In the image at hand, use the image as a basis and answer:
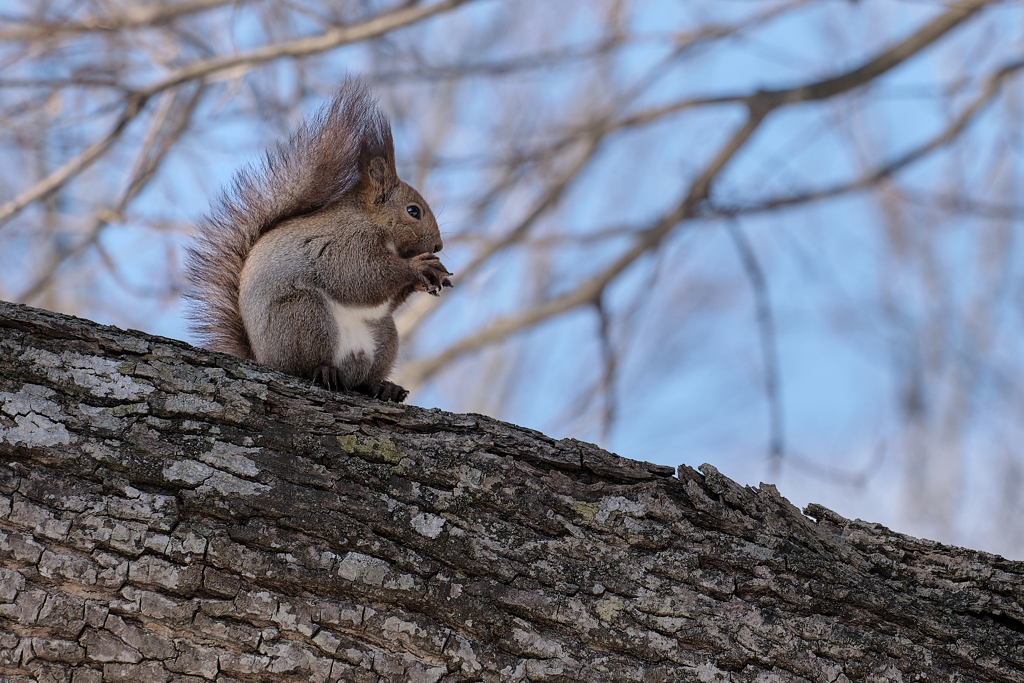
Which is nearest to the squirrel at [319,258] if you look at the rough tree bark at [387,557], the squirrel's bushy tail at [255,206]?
the squirrel's bushy tail at [255,206]

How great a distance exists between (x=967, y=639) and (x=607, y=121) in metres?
3.69

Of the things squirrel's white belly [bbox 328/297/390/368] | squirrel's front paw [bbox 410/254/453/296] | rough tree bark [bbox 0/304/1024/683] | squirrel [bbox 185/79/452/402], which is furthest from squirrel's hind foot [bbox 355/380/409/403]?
rough tree bark [bbox 0/304/1024/683]

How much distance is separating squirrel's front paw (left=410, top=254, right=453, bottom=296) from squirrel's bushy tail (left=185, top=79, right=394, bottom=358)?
381 millimetres

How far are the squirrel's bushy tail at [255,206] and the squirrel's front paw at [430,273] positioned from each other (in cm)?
38

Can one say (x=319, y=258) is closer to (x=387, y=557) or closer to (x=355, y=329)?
(x=355, y=329)

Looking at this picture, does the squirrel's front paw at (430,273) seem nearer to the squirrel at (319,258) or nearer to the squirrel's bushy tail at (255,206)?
the squirrel at (319,258)

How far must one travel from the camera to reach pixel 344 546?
1805mm

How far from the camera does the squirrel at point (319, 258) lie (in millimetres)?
2566

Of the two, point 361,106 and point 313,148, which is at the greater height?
point 361,106

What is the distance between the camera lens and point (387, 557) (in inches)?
71.4

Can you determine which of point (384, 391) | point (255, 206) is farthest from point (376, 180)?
point (384, 391)

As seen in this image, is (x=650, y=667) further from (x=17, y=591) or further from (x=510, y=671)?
(x=17, y=591)

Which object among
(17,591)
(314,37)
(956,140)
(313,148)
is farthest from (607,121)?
(17,591)

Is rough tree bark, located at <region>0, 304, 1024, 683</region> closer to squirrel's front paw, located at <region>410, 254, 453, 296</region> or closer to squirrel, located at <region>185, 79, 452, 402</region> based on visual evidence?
squirrel, located at <region>185, 79, 452, 402</region>
